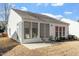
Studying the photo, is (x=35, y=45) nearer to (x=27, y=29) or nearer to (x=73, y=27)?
(x=27, y=29)

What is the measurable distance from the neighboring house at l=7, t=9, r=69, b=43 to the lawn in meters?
0.13

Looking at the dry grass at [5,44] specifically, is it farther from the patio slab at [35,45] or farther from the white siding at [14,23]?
the patio slab at [35,45]

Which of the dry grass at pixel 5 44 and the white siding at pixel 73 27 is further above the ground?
the white siding at pixel 73 27

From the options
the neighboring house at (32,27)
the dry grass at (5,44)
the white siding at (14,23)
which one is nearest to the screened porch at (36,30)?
the neighboring house at (32,27)

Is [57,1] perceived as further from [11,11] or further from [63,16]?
[11,11]

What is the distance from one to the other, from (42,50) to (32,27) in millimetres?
427

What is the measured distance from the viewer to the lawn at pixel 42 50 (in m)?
6.51

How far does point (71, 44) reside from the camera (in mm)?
6574

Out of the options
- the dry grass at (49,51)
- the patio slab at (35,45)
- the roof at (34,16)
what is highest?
the roof at (34,16)

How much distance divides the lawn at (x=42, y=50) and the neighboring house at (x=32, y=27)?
133mm

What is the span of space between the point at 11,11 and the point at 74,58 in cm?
133

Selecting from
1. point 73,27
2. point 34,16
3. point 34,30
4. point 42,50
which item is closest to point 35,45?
point 42,50

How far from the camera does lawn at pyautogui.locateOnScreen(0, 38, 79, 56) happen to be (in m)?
6.51

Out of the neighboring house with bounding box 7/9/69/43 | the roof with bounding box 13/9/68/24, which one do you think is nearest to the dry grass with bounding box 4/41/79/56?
the neighboring house with bounding box 7/9/69/43
